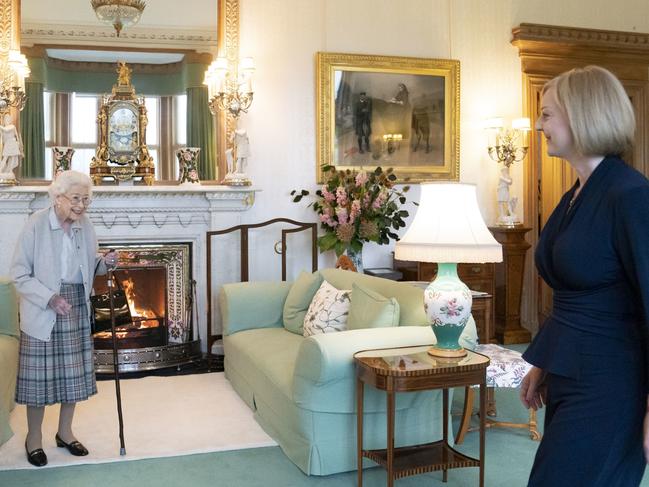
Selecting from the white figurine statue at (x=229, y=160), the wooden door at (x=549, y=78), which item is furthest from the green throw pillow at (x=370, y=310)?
the wooden door at (x=549, y=78)

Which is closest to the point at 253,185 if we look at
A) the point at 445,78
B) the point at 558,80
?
the point at 445,78

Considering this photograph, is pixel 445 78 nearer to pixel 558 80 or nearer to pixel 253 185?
pixel 253 185

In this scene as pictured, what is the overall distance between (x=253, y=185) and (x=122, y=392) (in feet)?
6.83

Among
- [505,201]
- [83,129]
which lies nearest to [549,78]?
[505,201]

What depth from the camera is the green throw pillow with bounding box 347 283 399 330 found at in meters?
3.73

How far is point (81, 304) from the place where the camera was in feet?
12.5

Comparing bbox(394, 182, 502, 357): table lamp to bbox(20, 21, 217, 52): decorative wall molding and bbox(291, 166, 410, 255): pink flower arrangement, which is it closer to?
bbox(291, 166, 410, 255): pink flower arrangement

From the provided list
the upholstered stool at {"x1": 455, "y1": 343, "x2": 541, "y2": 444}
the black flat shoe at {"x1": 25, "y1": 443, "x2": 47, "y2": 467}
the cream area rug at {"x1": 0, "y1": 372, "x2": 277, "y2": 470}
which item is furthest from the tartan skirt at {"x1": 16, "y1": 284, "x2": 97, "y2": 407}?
the upholstered stool at {"x1": 455, "y1": 343, "x2": 541, "y2": 444}

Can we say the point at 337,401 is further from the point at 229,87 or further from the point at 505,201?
the point at 505,201

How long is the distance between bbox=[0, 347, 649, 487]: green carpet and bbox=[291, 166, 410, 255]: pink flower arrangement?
2.32 metres

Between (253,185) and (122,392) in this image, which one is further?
(253,185)

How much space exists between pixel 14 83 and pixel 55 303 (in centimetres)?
277

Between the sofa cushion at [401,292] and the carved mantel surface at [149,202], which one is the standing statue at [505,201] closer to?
the carved mantel surface at [149,202]

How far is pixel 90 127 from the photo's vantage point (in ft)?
19.6
